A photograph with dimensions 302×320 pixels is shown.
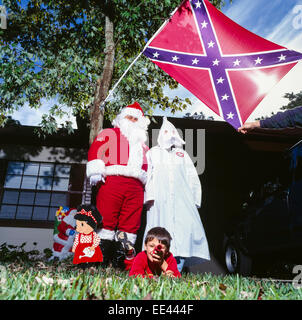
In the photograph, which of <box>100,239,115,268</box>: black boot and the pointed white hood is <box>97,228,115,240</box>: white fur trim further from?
the pointed white hood

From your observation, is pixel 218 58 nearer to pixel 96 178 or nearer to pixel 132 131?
pixel 132 131

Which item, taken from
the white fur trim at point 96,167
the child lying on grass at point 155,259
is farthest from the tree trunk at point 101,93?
the child lying on grass at point 155,259

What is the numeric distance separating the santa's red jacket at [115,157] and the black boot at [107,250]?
890 millimetres

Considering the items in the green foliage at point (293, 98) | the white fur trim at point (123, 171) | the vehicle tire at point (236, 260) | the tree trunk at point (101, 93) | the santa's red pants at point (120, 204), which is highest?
the green foliage at point (293, 98)

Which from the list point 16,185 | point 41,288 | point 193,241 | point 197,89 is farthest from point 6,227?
point 41,288

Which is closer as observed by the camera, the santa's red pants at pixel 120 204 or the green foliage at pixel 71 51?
the santa's red pants at pixel 120 204

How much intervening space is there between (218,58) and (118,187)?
8.16ft

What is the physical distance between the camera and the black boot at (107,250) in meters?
3.67

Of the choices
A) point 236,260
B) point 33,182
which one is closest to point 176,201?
point 236,260

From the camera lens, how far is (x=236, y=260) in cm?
540

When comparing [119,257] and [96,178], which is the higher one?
[96,178]

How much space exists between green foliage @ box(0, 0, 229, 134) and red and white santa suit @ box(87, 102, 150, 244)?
1974 mm

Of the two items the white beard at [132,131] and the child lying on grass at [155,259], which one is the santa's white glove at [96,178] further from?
the child lying on grass at [155,259]

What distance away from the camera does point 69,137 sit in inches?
287
